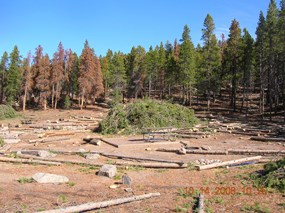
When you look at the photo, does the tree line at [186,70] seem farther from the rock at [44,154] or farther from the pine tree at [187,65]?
the rock at [44,154]

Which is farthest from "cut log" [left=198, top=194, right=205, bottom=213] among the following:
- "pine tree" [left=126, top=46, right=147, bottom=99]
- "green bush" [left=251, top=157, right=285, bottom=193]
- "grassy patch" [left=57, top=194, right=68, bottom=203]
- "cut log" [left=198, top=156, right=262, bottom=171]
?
"pine tree" [left=126, top=46, right=147, bottom=99]

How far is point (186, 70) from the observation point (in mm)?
49156

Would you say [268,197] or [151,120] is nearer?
[268,197]

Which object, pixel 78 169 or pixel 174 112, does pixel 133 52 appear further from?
pixel 78 169

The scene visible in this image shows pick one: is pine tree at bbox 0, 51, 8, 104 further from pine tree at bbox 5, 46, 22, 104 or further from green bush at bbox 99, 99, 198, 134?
green bush at bbox 99, 99, 198, 134

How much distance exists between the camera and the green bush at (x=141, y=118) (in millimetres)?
25219

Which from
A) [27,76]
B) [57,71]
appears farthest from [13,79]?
[57,71]

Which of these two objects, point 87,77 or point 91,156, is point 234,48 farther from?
point 91,156

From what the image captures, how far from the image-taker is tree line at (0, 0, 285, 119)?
4244 cm

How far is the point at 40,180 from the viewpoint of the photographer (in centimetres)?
1031

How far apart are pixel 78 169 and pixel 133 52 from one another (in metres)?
53.6

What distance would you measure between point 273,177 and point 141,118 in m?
16.6

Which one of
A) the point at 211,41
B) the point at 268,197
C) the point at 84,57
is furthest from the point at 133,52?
the point at 268,197

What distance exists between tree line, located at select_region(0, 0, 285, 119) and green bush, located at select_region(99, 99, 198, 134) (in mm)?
14949
